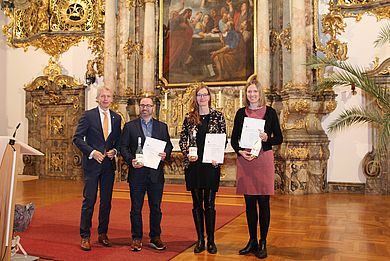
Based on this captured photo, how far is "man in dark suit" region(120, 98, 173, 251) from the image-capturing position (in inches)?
176

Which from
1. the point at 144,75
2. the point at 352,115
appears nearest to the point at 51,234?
the point at 352,115

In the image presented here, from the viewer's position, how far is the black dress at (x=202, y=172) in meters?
4.28

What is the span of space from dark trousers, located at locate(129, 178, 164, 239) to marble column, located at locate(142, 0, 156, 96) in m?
6.91

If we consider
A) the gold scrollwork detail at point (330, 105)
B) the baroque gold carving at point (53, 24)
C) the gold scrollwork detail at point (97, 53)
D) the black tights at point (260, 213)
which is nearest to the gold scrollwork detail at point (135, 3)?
the baroque gold carving at point (53, 24)

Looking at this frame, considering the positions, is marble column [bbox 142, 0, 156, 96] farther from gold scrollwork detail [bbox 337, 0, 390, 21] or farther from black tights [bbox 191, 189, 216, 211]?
black tights [bbox 191, 189, 216, 211]

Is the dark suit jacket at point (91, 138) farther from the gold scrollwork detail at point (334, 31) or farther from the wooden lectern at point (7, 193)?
the gold scrollwork detail at point (334, 31)

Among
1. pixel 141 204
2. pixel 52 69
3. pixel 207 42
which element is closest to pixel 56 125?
pixel 52 69

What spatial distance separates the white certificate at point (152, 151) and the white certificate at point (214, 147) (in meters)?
0.50

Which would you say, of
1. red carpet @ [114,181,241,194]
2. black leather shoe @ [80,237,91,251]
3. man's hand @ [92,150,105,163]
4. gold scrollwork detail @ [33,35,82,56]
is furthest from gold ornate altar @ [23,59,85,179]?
man's hand @ [92,150,105,163]

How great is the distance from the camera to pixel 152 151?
14.5 feet

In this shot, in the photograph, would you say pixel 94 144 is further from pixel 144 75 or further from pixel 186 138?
pixel 144 75

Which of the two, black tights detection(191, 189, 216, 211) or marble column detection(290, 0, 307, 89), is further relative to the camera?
marble column detection(290, 0, 307, 89)

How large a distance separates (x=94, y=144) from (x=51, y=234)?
4.90ft

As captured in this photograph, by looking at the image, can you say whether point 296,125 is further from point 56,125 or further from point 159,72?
point 56,125
